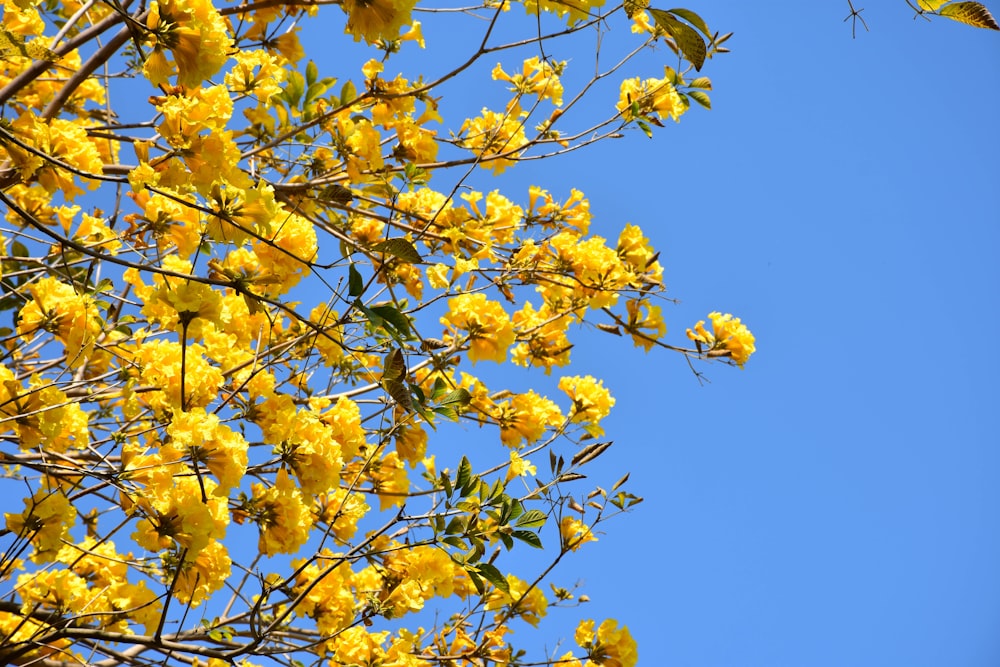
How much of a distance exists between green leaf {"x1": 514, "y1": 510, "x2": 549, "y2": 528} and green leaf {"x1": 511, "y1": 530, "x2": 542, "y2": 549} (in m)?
0.03

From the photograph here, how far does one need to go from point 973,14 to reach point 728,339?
2685 millimetres

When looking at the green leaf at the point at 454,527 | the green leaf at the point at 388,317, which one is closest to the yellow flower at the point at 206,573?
the green leaf at the point at 454,527

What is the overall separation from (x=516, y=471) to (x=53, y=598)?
1.88 metres

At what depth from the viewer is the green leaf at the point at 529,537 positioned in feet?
7.52

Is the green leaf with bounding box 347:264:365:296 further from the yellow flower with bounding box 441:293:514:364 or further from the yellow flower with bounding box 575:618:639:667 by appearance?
the yellow flower with bounding box 575:618:639:667

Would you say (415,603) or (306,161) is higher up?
(306,161)

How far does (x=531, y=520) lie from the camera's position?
233 cm

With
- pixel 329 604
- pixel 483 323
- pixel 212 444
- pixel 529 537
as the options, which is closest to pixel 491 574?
pixel 529 537

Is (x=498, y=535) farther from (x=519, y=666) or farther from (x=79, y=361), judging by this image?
(x=79, y=361)

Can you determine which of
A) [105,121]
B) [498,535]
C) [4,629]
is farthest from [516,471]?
[105,121]

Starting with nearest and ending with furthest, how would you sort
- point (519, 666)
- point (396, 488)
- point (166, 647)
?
point (166, 647)
point (519, 666)
point (396, 488)

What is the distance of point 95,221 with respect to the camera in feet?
10.2

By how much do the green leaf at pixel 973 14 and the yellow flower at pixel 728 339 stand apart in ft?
8.69

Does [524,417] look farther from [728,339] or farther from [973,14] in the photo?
[973,14]
